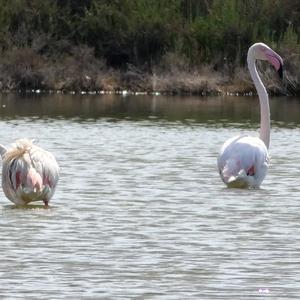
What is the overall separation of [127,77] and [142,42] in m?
2.60

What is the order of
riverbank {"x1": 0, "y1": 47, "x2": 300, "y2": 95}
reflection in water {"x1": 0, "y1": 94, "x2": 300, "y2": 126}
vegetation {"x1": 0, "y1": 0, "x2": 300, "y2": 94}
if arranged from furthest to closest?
1. vegetation {"x1": 0, "y1": 0, "x2": 300, "y2": 94}
2. riverbank {"x1": 0, "y1": 47, "x2": 300, "y2": 95}
3. reflection in water {"x1": 0, "y1": 94, "x2": 300, "y2": 126}

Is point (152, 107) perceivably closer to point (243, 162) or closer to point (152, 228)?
point (243, 162)

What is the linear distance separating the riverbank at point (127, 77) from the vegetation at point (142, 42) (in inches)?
1.2

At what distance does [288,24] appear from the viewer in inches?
1870

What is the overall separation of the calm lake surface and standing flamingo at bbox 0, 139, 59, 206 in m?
0.15

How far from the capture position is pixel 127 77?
1793 inches

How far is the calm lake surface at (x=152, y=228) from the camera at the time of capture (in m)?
9.62

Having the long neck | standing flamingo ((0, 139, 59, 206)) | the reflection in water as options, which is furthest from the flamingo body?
the reflection in water

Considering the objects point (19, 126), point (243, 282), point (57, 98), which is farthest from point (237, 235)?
point (57, 98)

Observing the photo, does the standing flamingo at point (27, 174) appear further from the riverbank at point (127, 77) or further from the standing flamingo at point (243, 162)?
the riverbank at point (127, 77)

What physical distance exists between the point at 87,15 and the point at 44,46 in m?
1.72

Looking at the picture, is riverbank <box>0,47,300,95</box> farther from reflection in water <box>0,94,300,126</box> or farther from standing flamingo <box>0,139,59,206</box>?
standing flamingo <box>0,139,59,206</box>

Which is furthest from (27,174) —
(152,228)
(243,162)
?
(243,162)

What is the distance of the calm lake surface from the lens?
9.62 m
